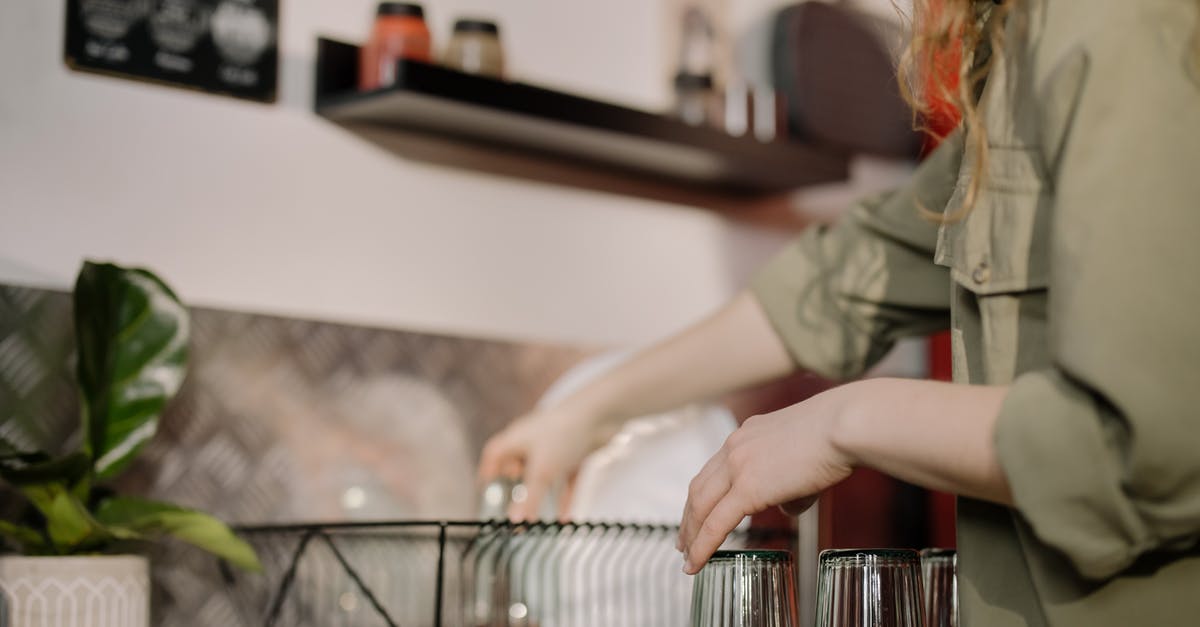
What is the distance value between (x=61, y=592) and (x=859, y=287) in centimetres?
79

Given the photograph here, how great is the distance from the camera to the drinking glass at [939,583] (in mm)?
1092

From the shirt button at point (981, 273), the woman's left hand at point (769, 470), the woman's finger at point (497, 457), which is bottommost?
the woman's finger at point (497, 457)

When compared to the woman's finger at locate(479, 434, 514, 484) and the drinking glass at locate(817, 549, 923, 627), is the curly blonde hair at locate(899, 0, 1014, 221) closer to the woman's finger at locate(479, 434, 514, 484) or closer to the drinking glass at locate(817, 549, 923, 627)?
the drinking glass at locate(817, 549, 923, 627)

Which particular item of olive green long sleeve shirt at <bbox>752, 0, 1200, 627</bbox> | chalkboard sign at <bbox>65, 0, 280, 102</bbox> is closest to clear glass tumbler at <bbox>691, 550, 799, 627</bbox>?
olive green long sleeve shirt at <bbox>752, 0, 1200, 627</bbox>

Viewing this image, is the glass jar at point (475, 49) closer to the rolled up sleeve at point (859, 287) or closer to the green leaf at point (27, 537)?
the rolled up sleeve at point (859, 287)

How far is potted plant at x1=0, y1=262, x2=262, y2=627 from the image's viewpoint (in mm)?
1096

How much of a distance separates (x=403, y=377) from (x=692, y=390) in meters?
0.47

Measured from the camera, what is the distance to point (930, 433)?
2.35 feet

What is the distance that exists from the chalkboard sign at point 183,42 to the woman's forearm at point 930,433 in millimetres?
1019

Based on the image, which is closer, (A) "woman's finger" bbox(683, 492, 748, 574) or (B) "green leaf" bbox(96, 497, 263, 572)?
(A) "woman's finger" bbox(683, 492, 748, 574)

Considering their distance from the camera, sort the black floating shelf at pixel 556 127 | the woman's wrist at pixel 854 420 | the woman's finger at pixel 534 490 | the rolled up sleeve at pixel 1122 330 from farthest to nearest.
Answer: the black floating shelf at pixel 556 127 → the woman's finger at pixel 534 490 → the woman's wrist at pixel 854 420 → the rolled up sleeve at pixel 1122 330

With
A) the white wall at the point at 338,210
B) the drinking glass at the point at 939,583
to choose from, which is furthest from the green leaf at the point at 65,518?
the drinking glass at the point at 939,583

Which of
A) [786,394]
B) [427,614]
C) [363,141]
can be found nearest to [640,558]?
[427,614]

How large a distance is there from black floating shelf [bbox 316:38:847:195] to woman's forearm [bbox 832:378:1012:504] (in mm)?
870
